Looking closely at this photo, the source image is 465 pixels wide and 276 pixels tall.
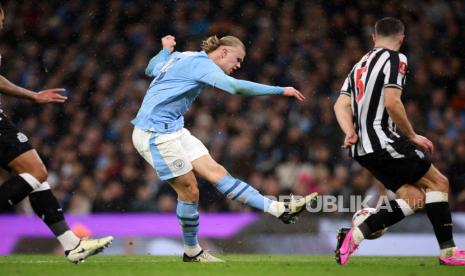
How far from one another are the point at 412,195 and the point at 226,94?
20.1 feet

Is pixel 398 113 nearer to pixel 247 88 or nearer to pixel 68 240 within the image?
pixel 247 88

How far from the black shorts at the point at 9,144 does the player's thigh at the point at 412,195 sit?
2.71 meters

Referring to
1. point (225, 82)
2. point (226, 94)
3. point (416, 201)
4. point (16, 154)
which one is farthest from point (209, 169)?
point (226, 94)

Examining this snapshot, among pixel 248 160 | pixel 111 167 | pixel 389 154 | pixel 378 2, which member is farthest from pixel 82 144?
pixel 389 154

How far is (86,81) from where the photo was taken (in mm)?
12914

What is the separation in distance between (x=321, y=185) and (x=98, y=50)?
4.30m

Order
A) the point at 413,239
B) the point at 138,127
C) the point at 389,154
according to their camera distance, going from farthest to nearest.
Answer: the point at 413,239, the point at 138,127, the point at 389,154

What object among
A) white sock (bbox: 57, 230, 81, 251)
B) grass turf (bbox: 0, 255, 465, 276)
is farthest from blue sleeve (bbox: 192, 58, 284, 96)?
white sock (bbox: 57, 230, 81, 251)

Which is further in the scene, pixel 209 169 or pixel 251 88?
Answer: pixel 209 169

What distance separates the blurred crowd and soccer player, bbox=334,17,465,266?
3.91m

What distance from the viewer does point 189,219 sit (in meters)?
7.07

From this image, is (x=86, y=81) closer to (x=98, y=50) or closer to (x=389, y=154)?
(x=98, y=50)

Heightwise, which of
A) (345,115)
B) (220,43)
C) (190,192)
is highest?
(220,43)

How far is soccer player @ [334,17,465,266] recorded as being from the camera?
6.46m
